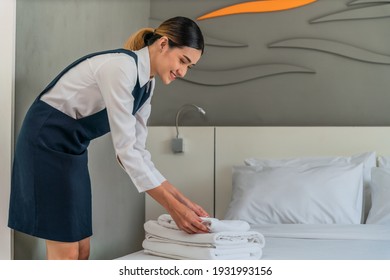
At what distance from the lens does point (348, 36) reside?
3.38 metres

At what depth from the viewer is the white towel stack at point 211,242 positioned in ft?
6.38

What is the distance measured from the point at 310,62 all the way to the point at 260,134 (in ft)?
1.72

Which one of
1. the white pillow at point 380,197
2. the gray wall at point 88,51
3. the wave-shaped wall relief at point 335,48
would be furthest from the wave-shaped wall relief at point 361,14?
the gray wall at point 88,51

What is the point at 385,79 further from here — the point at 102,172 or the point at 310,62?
the point at 102,172

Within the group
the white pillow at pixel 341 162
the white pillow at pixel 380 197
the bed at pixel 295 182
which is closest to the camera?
the bed at pixel 295 182

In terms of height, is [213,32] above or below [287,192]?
above

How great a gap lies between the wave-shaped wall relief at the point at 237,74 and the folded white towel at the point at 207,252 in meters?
1.60

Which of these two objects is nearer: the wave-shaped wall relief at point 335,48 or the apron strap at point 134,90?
the apron strap at point 134,90

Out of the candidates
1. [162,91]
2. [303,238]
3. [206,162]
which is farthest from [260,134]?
[303,238]

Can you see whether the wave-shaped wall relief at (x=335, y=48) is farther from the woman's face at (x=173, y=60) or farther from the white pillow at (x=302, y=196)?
the woman's face at (x=173, y=60)

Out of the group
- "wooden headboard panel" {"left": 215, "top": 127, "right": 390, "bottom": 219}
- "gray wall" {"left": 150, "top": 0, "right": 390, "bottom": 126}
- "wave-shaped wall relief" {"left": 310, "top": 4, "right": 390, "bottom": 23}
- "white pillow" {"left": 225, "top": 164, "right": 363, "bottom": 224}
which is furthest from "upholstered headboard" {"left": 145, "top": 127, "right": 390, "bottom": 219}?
"wave-shaped wall relief" {"left": 310, "top": 4, "right": 390, "bottom": 23}

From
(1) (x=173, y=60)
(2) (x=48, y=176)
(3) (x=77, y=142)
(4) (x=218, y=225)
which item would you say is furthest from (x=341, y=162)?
(2) (x=48, y=176)

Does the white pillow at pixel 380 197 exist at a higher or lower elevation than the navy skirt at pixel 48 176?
lower

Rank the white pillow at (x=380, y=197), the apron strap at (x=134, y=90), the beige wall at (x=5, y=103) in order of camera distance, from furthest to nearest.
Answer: the white pillow at (x=380, y=197)
the beige wall at (x=5, y=103)
the apron strap at (x=134, y=90)
